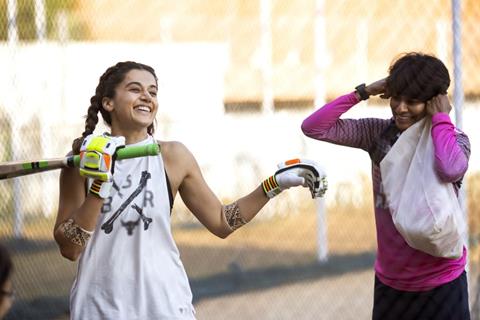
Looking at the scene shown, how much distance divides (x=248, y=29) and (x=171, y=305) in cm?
430

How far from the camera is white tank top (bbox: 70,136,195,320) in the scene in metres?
3.08

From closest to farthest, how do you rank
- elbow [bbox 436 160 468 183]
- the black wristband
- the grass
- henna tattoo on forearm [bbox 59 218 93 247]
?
henna tattoo on forearm [bbox 59 218 93 247]
elbow [bbox 436 160 468 183]
the black wristband
the grass

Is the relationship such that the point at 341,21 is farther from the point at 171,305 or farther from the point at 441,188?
the point at 171,305

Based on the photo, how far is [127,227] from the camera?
3.10 m

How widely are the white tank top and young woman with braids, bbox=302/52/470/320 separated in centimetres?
94

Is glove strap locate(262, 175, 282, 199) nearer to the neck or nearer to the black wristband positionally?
the neck

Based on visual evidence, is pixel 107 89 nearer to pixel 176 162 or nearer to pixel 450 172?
pixel 176 162

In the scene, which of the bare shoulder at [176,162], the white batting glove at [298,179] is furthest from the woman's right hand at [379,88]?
the bare shoulder at [176,162]

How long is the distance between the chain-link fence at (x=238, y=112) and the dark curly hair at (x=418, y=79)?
1764mm

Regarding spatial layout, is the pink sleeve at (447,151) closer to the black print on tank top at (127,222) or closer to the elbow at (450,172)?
the elbow at (450,172)

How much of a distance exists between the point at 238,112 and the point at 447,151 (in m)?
3.74

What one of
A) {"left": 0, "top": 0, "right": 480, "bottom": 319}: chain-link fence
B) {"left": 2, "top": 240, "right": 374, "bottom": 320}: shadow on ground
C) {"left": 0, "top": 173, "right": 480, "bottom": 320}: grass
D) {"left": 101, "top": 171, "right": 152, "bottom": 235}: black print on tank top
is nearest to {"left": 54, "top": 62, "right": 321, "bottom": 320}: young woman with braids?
{"left": 101, "top": 171, "right": 152, "bottom": 235}: black print on tank top

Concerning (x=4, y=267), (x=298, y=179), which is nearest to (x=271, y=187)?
(x=298, y=179)

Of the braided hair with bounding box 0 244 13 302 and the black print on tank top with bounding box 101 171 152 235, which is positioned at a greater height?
the braided hair with bounding box 0 244 13 302
